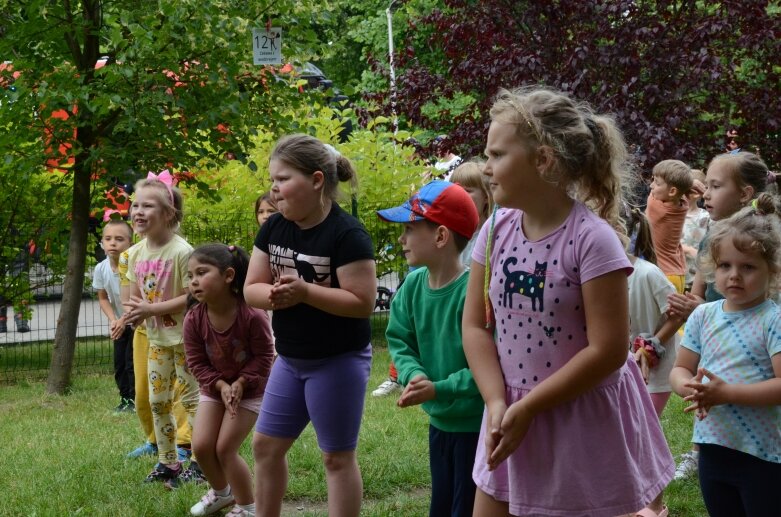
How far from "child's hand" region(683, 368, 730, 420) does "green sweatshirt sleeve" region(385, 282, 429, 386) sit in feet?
3.14

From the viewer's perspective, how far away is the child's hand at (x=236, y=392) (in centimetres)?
480

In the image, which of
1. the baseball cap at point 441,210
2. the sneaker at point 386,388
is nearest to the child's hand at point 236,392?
the baseball cap at point 441,210

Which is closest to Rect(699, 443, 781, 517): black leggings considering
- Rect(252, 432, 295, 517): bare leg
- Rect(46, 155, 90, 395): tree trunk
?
Rect(252, 432, 295, 517): bare leg

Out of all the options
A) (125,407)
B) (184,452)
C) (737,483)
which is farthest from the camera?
(125,407)

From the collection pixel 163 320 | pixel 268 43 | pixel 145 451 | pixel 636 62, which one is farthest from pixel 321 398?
pixel 636 62

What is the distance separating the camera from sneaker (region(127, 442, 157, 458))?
641cm

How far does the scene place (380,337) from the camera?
13.2 metres

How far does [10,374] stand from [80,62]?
4153 millimetres

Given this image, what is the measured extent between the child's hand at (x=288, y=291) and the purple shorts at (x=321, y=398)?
1.28 feet

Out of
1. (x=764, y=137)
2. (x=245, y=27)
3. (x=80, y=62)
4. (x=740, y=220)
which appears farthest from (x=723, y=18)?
(x=740, y=220)

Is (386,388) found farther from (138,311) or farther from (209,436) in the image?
(209,436)

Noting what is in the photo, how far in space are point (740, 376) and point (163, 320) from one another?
11.3ft

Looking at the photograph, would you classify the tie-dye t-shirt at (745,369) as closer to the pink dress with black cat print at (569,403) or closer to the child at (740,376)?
the child at (740,376)

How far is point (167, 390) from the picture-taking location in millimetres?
5844
